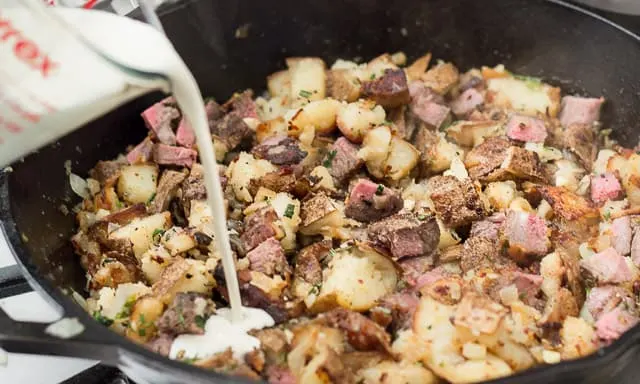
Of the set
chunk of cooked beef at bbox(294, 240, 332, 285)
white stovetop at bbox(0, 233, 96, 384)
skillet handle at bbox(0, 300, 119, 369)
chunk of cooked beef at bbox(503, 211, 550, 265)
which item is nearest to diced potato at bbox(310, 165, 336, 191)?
chunk of cooked beef at bbox(294, 240, 332, 285)

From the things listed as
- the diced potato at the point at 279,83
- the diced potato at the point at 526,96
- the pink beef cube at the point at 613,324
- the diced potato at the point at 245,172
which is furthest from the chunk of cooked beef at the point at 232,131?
the pink beef cube at the point at 613,324

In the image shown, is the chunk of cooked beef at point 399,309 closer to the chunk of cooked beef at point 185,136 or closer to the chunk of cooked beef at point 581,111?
the chunk of cooked beef at point 185,136

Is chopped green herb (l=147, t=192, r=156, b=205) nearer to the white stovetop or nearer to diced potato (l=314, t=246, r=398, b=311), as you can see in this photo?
the white stovetop

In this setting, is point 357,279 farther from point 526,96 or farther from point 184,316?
point 526,96

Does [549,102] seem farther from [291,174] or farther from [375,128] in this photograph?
[291,174]

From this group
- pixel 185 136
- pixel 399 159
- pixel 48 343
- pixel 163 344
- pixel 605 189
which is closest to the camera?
pixel 48 343

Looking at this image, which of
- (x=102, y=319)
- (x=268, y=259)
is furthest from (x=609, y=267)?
(x=102, y=319)

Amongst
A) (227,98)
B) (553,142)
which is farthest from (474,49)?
(227,98)
